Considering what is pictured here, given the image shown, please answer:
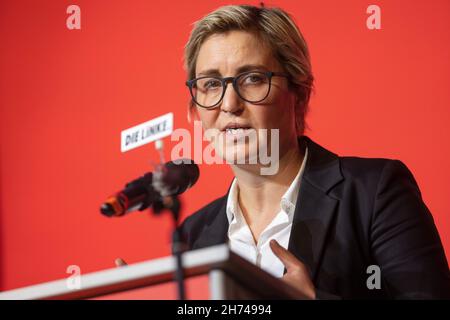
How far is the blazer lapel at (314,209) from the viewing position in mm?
1562

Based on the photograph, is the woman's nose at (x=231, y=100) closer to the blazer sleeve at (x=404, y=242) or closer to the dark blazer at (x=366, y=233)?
the dark blazer at (x=366, y=233)

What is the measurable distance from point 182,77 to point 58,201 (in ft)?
2.28

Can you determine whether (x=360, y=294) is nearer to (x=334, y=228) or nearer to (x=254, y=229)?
(x=334, y=228)

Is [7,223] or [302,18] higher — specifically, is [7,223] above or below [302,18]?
below

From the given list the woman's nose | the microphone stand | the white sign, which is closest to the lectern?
the microphone stand

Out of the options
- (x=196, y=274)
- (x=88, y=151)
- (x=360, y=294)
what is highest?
(x=88, y=151)

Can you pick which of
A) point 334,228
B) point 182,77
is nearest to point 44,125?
point 182,77

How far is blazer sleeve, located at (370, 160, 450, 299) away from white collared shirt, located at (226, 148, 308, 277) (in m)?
0.24

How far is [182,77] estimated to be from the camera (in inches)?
90.0

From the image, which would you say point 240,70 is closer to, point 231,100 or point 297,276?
point 231,100

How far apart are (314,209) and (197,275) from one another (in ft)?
2.47

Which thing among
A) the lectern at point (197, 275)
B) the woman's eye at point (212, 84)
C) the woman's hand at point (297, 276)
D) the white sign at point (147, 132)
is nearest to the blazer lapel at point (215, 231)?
the woman's eye at point (212, 84)

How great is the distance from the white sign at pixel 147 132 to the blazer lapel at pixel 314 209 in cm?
56

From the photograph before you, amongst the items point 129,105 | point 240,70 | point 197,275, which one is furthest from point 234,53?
point 197,275
